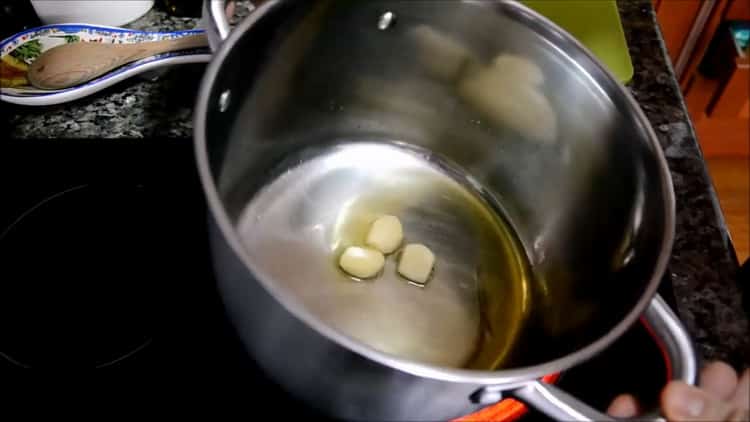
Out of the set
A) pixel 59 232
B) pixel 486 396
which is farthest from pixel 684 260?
pixel 59 232

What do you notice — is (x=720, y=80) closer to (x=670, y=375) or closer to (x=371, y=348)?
(x=670, y=375)

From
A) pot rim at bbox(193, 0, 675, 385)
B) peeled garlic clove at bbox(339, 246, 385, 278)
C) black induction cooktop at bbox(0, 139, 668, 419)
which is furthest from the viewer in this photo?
peeled garlic clove at bbox(339, 246, 385, 278)

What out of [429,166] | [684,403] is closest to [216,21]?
[429,166]

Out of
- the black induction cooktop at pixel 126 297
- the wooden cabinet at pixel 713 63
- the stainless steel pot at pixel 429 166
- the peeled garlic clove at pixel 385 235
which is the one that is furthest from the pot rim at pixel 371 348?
the wooden cabinet at pixel 713 63

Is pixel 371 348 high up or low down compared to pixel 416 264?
up

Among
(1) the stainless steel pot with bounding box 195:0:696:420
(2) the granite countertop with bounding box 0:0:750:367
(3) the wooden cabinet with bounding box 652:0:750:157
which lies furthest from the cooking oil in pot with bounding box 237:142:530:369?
(3) the wooden cabinet with bounding box 652:0:750:157

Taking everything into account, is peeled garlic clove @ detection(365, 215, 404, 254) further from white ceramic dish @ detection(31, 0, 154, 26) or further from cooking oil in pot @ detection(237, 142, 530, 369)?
white ceramic dish @ detection(31, 0, 154, 26)
